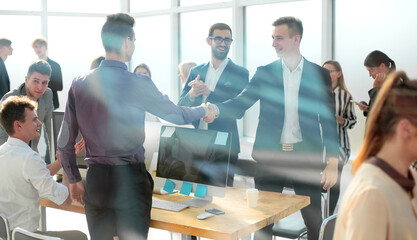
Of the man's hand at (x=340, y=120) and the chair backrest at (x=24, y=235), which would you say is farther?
the man's hand at (x=340, y=120)

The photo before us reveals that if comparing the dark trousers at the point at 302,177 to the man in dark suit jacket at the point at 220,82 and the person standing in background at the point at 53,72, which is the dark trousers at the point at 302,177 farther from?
the person standing in background at the point at 53,72

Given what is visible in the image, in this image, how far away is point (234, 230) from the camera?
2.42 meters

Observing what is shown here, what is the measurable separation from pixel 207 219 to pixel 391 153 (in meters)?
1.42

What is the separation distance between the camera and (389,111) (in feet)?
4.52

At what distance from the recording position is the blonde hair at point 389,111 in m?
1.37

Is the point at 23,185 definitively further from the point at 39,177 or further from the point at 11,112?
the point at 11,112

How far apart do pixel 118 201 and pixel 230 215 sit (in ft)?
1.96

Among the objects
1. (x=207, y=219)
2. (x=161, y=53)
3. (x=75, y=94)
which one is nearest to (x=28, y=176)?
(x=75, y=94)

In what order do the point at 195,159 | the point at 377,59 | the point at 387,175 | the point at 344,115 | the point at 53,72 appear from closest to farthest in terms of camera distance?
the point at 387,175 → the point at 195,159 → the point at 377,59 → the point at 344,115 → the point at 53,72

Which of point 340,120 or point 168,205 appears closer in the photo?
point 168,205

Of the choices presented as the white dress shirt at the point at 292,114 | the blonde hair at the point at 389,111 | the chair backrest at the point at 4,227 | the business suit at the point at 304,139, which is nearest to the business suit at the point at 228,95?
the business suit at the point at 304,139

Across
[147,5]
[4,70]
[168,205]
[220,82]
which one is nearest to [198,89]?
[220,82]

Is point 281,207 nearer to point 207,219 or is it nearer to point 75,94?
point 207,219

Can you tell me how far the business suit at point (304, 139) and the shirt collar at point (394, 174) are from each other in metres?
1.86
